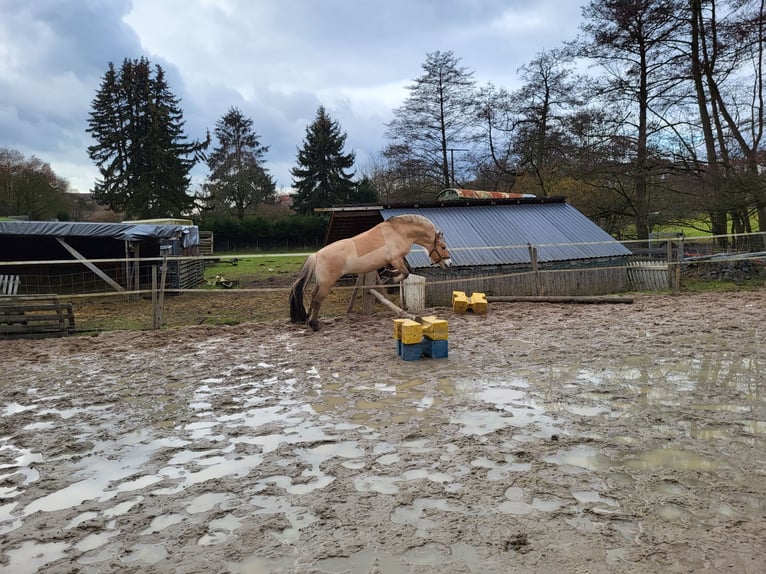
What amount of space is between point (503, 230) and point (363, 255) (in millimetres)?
6275

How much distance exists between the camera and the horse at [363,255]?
27.7 ft

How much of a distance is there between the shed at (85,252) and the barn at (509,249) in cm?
570

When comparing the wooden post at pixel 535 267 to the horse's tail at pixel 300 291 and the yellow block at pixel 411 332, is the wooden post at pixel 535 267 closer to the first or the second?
the horse's tail at pixel 300 291

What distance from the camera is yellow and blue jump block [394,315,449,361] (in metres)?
6.21

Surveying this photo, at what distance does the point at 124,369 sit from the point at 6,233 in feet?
31.7

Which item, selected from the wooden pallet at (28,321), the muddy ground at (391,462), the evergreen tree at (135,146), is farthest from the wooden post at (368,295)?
the evergreen tree at (135,146)

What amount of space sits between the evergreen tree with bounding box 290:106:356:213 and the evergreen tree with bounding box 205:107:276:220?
3.19 metres

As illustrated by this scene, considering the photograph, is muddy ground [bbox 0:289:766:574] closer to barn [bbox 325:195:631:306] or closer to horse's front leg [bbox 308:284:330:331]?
horse's front leg [bbox 308:284:330:331]

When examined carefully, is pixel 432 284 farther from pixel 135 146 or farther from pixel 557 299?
pixel 135 146

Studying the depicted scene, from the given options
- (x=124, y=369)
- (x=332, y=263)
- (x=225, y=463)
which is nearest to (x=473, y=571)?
(x=225, y=463)

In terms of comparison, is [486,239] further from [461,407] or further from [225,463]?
[225,463]

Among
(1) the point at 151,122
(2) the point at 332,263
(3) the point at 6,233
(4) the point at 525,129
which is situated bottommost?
(2) the point at 332,263

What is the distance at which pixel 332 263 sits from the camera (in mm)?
8406

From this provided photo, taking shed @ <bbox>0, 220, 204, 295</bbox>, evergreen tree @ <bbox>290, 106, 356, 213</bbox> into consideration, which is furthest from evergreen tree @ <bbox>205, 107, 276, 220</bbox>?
shed @ <bbox>0, 220, 204, 295</bbox>
